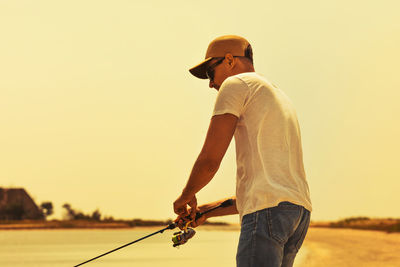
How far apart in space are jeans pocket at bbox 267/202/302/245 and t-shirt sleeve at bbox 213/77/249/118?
0.47 metres

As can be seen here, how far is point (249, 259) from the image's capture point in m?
2.93

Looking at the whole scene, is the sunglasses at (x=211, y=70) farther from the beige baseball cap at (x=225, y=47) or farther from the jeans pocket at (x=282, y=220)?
the jeans pocket at (x=282, y=220)

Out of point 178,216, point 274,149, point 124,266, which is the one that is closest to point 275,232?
point 274,149

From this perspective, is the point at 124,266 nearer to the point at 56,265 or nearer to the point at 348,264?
the point at 56,265

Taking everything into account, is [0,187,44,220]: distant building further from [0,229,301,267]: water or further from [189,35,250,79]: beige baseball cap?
[189,35,250,79]: beige baseball cap

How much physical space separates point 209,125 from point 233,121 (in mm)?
123

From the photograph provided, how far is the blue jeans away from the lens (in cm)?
292

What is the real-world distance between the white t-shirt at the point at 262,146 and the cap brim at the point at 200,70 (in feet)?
0.91

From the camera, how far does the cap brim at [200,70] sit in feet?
11.2

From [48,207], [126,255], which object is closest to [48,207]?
[48,207]

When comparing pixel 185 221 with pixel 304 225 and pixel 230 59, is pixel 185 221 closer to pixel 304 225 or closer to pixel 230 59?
pixel 304 225

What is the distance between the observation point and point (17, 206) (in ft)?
199

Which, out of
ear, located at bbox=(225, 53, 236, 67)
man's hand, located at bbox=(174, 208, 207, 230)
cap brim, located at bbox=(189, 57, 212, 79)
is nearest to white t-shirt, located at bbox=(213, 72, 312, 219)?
ear, located at bbox=(225, 53, 236, 67)

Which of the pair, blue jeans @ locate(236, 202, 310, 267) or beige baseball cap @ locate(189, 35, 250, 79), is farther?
beige baseball cap @ locate(189, 35, 250, 79)
